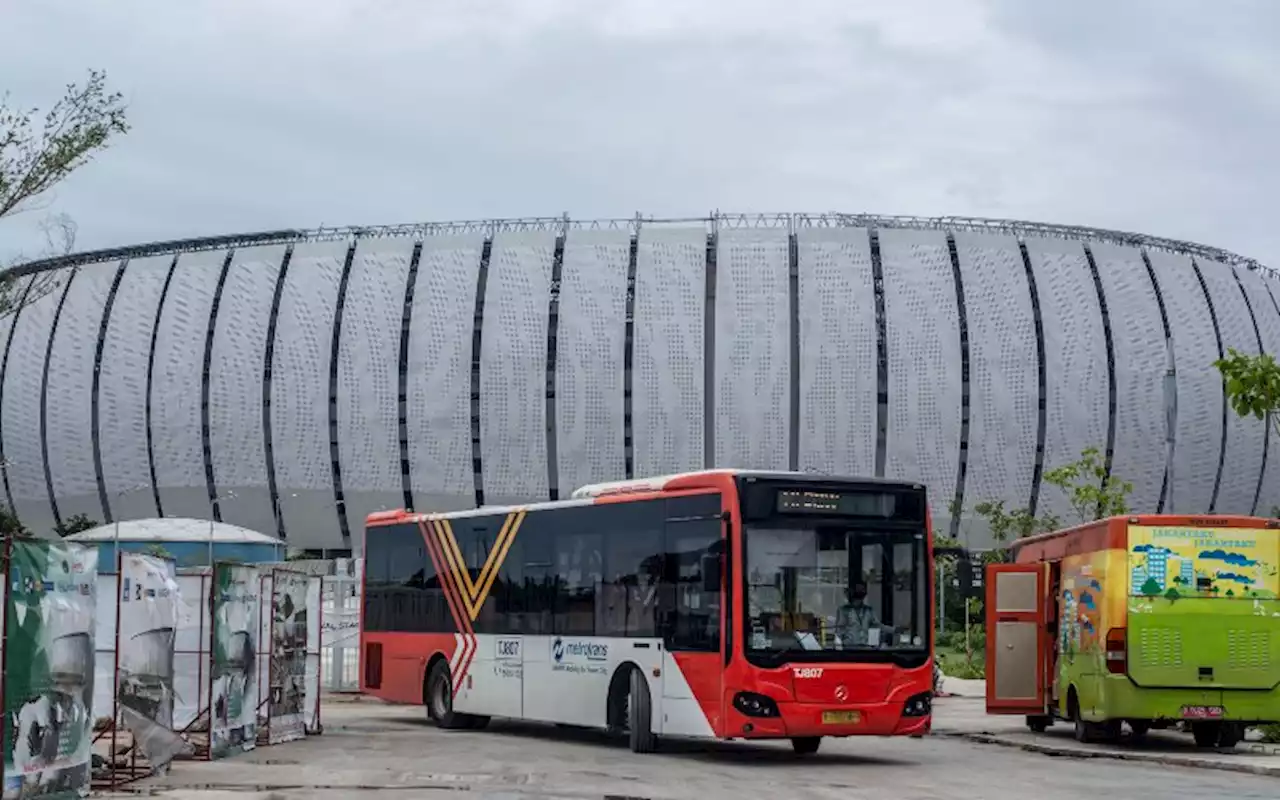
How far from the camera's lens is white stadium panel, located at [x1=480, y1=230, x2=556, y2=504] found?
267ft

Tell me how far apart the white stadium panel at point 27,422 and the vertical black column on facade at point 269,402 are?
12.2 metres

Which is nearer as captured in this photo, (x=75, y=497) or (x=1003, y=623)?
(x=1003, y=623)

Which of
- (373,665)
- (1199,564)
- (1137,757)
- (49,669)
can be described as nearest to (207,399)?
(373,665)

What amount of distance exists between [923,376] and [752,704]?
6335 centimetres

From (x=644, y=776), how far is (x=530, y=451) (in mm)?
63128

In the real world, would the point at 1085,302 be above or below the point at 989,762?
above

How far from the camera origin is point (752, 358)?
8044 cm

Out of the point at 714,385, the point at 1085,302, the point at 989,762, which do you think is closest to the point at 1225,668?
the point at 989,762

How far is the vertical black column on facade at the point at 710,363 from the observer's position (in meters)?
80.3

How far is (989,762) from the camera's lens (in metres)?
21.2

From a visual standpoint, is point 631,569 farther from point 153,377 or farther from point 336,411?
point 153,377

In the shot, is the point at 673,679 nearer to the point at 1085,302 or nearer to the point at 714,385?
the point at 714,385

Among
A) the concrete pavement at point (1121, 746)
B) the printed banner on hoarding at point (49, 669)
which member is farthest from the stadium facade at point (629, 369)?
the printed banner on hoarding at point (49, 669)

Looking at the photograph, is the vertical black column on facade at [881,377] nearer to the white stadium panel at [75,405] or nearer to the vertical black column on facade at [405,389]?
the vertical black column on facade at [405,389]
